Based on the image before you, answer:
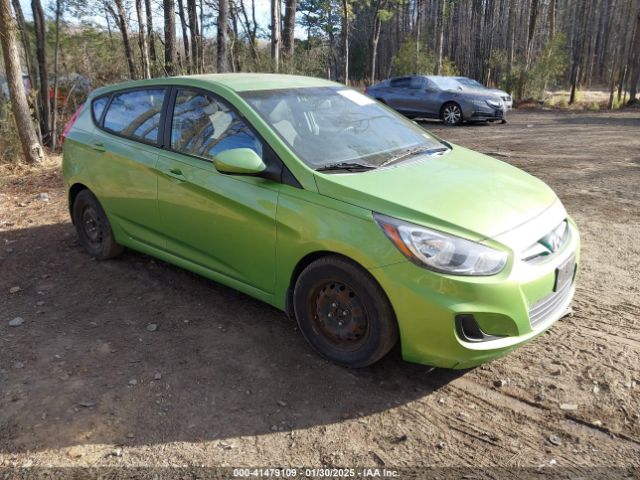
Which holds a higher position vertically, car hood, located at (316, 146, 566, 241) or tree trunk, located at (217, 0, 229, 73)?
tree trunk, located at (217, 0, 229, 73)

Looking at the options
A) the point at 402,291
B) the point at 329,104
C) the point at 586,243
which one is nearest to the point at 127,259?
the point at 329,104

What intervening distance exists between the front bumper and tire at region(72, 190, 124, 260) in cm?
302

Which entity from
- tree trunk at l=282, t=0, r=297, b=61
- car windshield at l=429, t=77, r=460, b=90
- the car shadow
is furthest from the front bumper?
tree trunk at l=282, t=0, r=297, b=61

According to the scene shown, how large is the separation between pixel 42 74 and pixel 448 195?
11218 millimetres

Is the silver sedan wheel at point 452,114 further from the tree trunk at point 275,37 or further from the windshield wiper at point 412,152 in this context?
the windshield wiper at point 412,152

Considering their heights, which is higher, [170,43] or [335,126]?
[170,43]

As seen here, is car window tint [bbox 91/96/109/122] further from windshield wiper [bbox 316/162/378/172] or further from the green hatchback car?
windshield wiper [bbox 316/162/378/172]

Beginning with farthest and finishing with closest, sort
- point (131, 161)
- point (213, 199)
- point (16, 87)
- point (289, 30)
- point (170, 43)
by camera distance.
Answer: point (289, 30)
point (170, 43)
point (16, 87)
point (131, 161)
point (213, 199)

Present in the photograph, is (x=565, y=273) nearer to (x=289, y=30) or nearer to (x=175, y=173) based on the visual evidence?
(x=175, y=173)

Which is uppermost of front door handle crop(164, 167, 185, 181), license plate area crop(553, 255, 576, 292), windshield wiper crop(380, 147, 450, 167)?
windshield wiper crop(380, 147, 450, 167)

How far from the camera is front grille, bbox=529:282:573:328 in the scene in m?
2.98

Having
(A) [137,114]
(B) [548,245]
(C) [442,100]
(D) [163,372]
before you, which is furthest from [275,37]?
(B) [548,245]

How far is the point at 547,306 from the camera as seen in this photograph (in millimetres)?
3086

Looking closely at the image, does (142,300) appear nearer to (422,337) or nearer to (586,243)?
(422,337)
